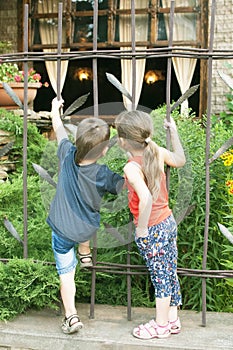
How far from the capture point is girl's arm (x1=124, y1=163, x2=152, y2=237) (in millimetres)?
2561

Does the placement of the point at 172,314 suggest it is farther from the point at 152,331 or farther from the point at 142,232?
the point at 142,232

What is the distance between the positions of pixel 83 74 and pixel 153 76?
162 centimetres

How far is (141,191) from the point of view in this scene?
8.39 ft

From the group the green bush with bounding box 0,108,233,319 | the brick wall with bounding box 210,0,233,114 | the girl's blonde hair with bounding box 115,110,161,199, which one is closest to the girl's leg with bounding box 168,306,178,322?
the green bush with bounding box 0,108,233,319

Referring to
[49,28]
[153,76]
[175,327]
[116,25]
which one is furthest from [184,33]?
[175,327]

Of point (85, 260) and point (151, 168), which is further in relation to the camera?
point (85, 260)

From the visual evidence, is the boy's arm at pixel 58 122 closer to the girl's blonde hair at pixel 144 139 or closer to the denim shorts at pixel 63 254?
the girl's blonde hair at pixel 144 139

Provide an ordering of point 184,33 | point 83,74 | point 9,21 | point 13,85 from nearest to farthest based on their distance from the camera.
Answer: point 13,85 → point 184,33 → point 9,21 → point 83,74

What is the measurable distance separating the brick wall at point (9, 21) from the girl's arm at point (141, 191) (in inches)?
244

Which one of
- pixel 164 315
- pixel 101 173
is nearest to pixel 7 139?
pixel 101 173

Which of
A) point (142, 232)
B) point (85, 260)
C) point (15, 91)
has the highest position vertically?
point (15, 91)

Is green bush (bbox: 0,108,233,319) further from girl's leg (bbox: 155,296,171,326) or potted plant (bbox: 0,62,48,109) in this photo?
potted plant (bbox: 0,62,48,109)

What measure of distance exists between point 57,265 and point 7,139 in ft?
6.67

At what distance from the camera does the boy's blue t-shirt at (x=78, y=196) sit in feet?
8.92
